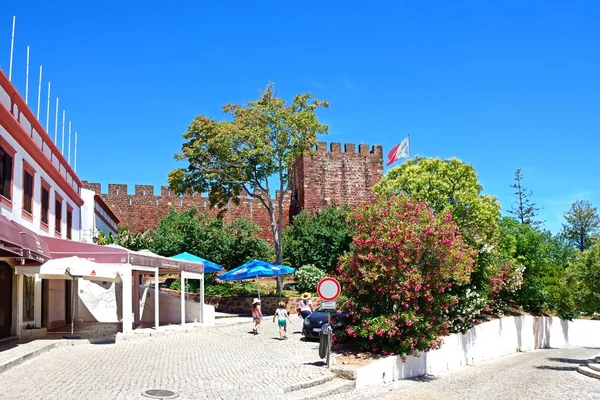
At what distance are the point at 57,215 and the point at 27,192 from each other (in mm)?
4442

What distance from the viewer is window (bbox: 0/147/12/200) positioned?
1534 centimetres

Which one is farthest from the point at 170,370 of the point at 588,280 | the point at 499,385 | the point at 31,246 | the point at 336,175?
the point at 336,175

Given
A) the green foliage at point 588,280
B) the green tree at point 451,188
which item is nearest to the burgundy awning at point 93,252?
the green foliage at point 588,280

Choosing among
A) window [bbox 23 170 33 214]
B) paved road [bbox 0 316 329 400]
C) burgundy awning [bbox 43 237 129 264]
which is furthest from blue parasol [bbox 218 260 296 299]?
window [bbox 23 170 33 214]

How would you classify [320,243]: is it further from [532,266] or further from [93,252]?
[93,252]

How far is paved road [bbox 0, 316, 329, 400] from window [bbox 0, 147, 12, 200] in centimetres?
425

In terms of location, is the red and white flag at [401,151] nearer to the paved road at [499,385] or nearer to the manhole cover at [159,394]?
the paved road at [499,385]

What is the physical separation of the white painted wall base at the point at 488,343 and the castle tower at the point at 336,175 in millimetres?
17425

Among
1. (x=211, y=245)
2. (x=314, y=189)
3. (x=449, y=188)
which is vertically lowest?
(x=211, y=245)

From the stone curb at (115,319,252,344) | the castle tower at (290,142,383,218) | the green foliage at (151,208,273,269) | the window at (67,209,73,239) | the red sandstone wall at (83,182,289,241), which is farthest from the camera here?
the red sandstone wall at (83,182,289,241)

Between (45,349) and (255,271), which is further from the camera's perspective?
(255,271)

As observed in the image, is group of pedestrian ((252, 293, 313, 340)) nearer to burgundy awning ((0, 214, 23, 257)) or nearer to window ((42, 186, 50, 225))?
window ((42, 186, 50, 225))

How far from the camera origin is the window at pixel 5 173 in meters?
15.3

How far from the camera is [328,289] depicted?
1302 cm
